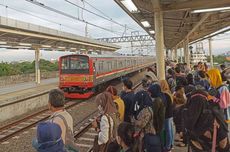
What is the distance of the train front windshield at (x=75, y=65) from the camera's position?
15.3 metres

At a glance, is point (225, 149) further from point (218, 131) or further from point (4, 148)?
point (4, 148)

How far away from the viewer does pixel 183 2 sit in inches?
374

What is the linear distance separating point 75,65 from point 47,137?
13.1 m

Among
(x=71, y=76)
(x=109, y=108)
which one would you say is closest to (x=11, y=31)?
(x=71, y=76)

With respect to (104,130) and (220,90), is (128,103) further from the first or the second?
(220,90)

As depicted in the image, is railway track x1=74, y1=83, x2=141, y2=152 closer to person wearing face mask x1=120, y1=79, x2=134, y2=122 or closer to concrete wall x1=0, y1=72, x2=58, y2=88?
person wearing face mask x1=120, y1=79, x2=134, y2=122

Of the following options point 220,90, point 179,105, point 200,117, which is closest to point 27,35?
point 179,105

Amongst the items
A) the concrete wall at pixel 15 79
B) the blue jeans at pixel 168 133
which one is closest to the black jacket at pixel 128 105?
the blue jeans at pixel 168 133

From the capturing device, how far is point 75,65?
611 inches

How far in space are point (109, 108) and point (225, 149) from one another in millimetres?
1473

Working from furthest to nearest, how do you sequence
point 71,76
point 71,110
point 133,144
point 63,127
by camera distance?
point 71,76 → point 71,110 → point 133,144 → point 63,127

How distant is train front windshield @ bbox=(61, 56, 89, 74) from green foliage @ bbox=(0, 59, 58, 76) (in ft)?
47.9

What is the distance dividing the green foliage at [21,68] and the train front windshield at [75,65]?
14597 millimetres

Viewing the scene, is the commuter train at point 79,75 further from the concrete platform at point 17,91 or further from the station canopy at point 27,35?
the station canopy at point 27,35
